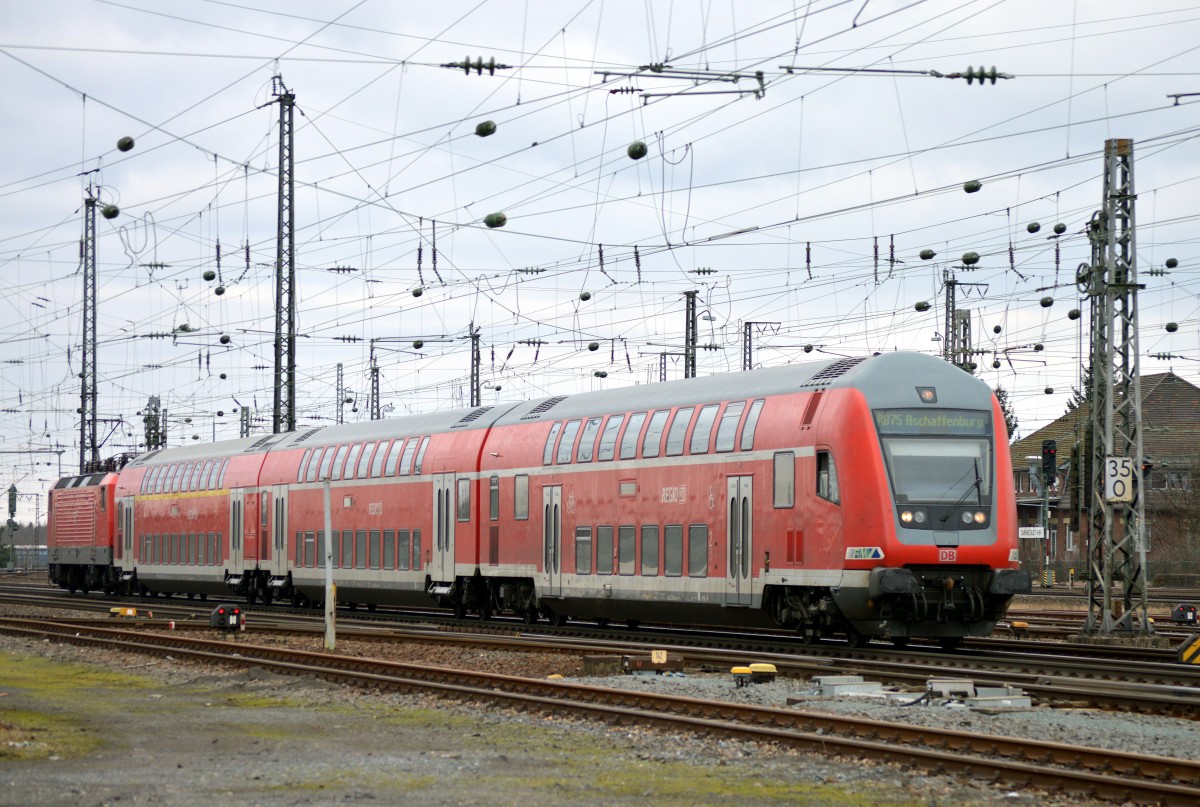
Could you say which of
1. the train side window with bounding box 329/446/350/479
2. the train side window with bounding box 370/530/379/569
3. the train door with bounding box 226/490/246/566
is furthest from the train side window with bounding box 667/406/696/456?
the train door with bounding box 226/490/246/566

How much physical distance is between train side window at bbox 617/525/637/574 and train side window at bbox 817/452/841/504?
17.5 ft

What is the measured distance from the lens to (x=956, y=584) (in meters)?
22.9

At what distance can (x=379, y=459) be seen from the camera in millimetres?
37812

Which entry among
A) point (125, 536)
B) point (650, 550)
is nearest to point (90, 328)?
point (125, 536)

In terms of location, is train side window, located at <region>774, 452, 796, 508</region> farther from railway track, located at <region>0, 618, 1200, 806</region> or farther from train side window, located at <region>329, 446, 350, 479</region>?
train side window, located at <region>329, 446, 350, 479</region>

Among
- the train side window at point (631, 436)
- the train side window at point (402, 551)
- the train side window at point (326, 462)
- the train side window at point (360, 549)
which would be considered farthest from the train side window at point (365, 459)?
the train side window at point (631, 436)

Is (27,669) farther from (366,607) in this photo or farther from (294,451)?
(366,607)

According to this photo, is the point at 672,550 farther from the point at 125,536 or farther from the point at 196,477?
the point at 125,536

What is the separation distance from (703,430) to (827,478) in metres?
3.60

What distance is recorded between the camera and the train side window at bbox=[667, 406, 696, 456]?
87.9 ft

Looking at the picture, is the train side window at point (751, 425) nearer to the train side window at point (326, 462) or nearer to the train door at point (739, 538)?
the train door at point (739, 538)

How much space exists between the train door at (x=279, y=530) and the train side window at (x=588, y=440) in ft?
47.1

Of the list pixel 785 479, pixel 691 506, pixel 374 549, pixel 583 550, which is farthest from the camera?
pixel 374 549

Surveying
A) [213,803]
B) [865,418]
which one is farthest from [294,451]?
[213,803]
